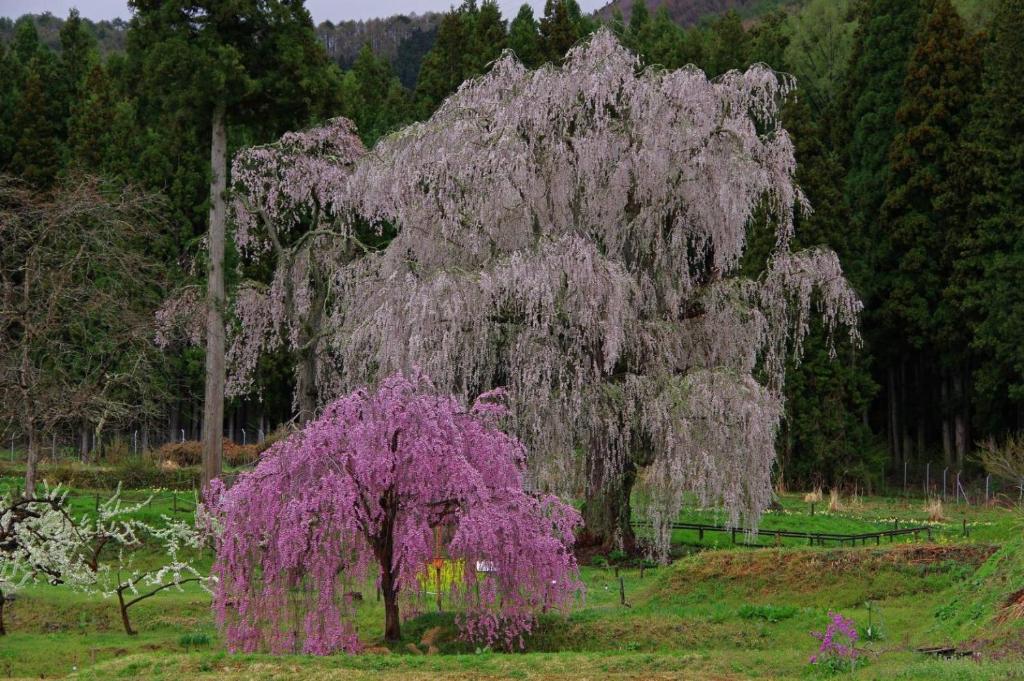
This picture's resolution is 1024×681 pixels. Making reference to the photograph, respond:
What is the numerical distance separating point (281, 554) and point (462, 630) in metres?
2.74

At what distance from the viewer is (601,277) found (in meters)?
21.5

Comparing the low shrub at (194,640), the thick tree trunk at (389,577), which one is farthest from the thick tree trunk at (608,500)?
the low shrub at (194,640)

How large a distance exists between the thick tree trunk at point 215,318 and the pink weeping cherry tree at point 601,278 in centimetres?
423

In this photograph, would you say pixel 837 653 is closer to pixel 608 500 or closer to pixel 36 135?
pixel 608 500

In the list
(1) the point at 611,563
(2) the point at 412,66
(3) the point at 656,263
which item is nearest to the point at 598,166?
(3) the point at 656,263

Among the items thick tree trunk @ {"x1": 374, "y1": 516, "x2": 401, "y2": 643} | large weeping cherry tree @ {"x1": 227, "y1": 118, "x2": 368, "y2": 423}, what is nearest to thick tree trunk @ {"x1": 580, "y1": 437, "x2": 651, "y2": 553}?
thick tree trunk @ {"x1": 374, "y1": 516, "x2": 401, "y2": 643}

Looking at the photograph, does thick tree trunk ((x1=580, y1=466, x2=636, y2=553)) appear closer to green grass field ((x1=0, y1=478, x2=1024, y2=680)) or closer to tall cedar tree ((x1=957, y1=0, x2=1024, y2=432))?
green grass field ((x1=0, y1=478, x2=1024, y2=680))

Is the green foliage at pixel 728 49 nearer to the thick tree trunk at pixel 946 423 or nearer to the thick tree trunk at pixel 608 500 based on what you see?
the thick tree trunk at pixel 946 423

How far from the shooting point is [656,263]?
2395cm

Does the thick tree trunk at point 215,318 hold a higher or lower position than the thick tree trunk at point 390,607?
higher

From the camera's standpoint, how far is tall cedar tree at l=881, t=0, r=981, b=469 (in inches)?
1610

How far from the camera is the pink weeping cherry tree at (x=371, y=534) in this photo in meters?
15.5

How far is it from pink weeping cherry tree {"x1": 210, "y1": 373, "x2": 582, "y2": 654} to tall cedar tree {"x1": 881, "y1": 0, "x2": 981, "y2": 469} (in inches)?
1119

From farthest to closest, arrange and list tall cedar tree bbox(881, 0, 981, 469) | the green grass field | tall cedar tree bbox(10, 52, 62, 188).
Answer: tall cedar tree bbox(10, 52, 62, 188)
tall cedar tree bbox(881, 0, 981, 469)
the green grass field
